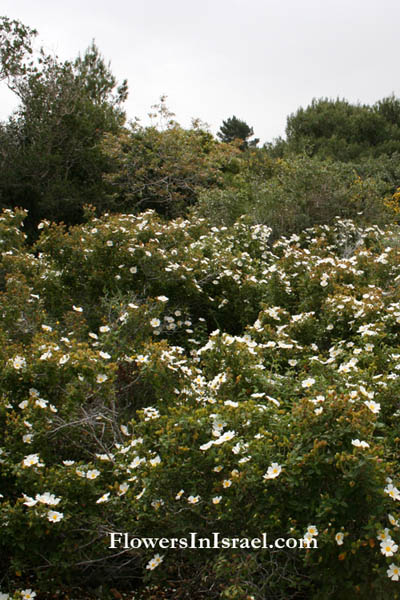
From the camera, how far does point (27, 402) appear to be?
2.38m

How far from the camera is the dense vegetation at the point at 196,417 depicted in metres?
1.82

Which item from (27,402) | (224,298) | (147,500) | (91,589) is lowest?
(91,589)

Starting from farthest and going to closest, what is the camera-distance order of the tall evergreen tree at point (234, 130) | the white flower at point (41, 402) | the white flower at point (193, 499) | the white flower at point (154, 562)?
the tall evergreen tree at point (234, 130) < the white flower at point (41, 402) < the white flower at point (154, 562) < the white flower at point (193, 499)

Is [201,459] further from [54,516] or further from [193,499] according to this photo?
[54,516]

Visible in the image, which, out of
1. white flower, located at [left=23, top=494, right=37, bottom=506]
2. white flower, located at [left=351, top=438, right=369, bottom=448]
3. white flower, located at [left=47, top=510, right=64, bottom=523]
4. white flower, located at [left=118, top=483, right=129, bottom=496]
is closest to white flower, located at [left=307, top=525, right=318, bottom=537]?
white flower, located at [left=351, top=438, right=369, bottom=448]

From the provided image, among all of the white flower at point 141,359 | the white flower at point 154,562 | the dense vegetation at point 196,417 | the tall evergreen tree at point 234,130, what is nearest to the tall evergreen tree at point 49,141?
the dense vegetation at point 196,417

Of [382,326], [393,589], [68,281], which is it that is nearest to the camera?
[393,589]

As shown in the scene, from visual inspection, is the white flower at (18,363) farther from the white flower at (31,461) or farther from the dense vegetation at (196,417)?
the white flower at (31,461)

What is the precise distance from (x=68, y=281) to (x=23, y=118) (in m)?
5.85

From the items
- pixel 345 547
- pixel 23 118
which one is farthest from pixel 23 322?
pixel 23 118

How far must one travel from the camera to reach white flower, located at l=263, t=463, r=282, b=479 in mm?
1805

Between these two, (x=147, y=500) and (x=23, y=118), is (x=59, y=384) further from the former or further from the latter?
(x=23, y=118)

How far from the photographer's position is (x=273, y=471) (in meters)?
1.83

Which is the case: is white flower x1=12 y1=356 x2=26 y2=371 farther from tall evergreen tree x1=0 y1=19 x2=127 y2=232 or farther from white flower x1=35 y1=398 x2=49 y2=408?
tall evergreen tree x1=0 y1=19 x2=127 y2=232
